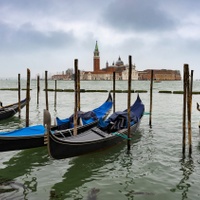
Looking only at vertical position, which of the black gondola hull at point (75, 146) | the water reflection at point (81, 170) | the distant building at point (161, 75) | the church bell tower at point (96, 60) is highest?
the church bell tower at point (96, 60)

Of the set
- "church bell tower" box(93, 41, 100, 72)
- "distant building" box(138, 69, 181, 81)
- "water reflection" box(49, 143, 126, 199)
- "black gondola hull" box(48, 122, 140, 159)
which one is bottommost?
"water reflection" box(49, 143, 126, 199)

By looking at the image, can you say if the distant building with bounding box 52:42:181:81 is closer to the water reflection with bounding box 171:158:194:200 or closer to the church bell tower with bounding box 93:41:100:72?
the church bell tower with bounding box 93:41:100:72

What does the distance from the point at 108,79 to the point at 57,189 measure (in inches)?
5018

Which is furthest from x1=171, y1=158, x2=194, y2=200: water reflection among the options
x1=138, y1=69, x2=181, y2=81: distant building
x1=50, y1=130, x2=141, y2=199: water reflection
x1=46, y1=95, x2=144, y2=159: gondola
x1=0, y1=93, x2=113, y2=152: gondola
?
x1=138, y1=69, x2=181, y2=81: distant building

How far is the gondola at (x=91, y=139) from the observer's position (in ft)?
21.2

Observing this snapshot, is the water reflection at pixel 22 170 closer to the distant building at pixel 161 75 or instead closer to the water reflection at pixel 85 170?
the water reflection at pixel 85 170

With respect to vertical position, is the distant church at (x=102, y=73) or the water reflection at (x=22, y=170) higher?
the distant church at (x=102, y=73)

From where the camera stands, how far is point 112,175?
20.9 feet

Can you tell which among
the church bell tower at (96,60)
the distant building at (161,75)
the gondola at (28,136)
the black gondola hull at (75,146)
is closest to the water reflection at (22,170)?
the gondola at (28,136)

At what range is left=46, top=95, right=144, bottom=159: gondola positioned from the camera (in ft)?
21.2

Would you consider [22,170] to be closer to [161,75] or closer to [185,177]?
[185,177]

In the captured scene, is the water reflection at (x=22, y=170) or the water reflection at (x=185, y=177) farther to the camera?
the water reflection at (x=185, y=177)

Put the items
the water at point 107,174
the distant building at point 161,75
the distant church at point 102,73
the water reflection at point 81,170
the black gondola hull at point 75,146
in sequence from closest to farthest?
the water at point 107,174 → the water reflection at point 81,170 → the black gondola hull at point 75,146 → the distant church at point 102,73 → the distant building at point 161,75

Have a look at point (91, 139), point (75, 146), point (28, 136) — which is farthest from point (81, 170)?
point (28, 136)
